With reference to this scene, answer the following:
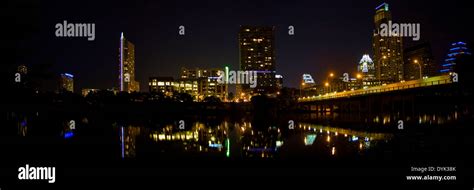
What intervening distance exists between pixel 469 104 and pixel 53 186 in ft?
265

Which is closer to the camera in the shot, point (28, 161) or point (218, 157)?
point (28, 161)

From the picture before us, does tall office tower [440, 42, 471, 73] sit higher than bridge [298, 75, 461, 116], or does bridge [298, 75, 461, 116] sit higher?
tall office tower [440, 42, 471, 73]

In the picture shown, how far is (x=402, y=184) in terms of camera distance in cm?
1268

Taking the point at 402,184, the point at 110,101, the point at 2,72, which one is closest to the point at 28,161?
the point at 402,184

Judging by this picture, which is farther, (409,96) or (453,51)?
(453,51)

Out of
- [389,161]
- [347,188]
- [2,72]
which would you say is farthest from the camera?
[2,72]

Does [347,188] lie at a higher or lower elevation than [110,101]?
lower

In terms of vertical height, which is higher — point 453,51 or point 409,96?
point 453,51

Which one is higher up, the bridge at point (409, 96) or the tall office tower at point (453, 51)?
the tall office tower at point (453, 51)

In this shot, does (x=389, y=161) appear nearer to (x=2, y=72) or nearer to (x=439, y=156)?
(x=439, y=156)

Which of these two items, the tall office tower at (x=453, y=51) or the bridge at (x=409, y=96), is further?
the tall office tower at (x=453, y=51)

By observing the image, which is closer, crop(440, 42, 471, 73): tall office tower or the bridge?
the bridge

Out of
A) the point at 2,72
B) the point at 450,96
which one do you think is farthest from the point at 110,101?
the point at 450,96

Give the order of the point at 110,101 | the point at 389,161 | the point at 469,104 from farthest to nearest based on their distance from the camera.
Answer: the point at 110,101 → the point at 469,104 → the point at 389,161
